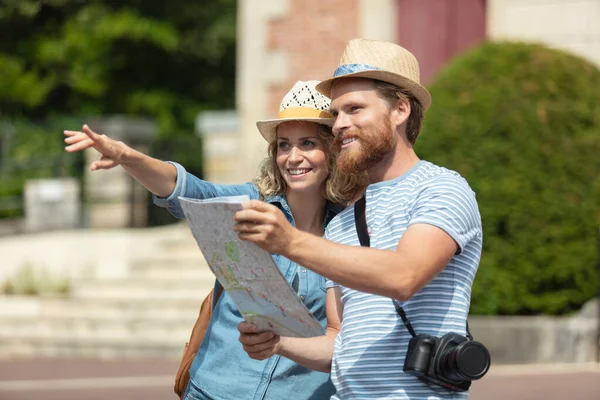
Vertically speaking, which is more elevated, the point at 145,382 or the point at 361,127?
the point at 361,127

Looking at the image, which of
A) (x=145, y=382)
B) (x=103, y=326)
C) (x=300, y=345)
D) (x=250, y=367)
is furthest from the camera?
(x=103, y=326)

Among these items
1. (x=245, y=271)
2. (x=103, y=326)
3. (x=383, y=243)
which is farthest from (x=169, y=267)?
(x=245, y=271)

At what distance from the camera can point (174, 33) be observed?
995 inches

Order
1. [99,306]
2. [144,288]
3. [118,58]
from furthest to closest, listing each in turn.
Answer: [118,58] < [144,288] < [99,306]

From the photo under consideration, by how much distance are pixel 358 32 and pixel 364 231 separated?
1056 cm

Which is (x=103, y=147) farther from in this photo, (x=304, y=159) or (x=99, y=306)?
(x=99, y=306)


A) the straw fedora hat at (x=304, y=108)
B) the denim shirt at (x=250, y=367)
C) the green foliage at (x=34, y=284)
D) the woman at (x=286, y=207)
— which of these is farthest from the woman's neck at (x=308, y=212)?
the green foliage at (x=34, y=284)

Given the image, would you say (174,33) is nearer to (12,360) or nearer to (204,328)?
(12,360)

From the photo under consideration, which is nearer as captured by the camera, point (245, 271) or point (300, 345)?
point (245, 271)

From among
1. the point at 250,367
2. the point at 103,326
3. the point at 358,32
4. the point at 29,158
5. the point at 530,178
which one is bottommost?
the point at 103,326

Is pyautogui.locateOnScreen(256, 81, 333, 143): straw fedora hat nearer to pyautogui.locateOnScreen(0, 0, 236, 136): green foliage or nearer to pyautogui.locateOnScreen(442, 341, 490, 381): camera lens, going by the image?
pyautogui.locateOnScreen(442, 341, 490, 381): camera lens

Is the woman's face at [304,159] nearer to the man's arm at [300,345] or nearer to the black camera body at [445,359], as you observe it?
the man's arm at [300,345]

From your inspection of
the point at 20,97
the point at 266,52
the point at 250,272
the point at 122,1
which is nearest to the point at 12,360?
the point at 266,52

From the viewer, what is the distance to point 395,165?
3234mm
